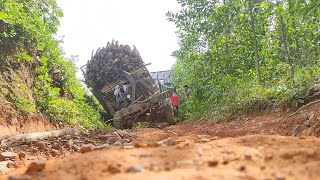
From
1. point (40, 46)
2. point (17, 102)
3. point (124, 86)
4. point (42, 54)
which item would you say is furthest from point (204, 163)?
point (124, 86)

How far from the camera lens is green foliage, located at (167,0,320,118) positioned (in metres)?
6.63

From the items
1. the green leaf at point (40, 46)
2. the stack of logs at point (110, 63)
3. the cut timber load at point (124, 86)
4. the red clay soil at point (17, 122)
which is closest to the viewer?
the red clay soil at point (17, 122)

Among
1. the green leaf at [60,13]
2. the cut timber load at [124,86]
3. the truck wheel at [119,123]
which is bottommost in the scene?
the truck wheel at [119,123]

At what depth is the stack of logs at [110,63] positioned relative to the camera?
459 inches

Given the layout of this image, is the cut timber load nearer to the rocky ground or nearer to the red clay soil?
the red clay soil

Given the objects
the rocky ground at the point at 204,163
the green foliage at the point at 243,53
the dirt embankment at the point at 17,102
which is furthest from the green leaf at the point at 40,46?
the rocky ground at the point at 204,163

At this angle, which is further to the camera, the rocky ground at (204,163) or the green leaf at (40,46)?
the green leaf at (40,46)

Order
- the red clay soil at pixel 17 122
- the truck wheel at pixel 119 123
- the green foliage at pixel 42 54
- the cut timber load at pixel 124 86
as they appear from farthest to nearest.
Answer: the cut timber load at pixel 124 86, the truck wheel at pixel 119 123, the green foliage at pixel 42 54, the red clay soil at pixel 17 122

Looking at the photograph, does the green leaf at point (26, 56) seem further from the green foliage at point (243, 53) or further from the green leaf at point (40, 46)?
the green foliage at point (243, 53)

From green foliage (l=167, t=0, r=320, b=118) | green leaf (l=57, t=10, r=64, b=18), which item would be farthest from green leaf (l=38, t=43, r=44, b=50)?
green foliage (l=167, t=0, r=320, b=118)

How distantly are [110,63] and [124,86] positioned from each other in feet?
4.99

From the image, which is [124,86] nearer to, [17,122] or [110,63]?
[110,63]

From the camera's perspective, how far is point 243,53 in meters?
9.38

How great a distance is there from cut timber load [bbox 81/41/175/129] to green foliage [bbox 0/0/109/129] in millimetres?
1814
